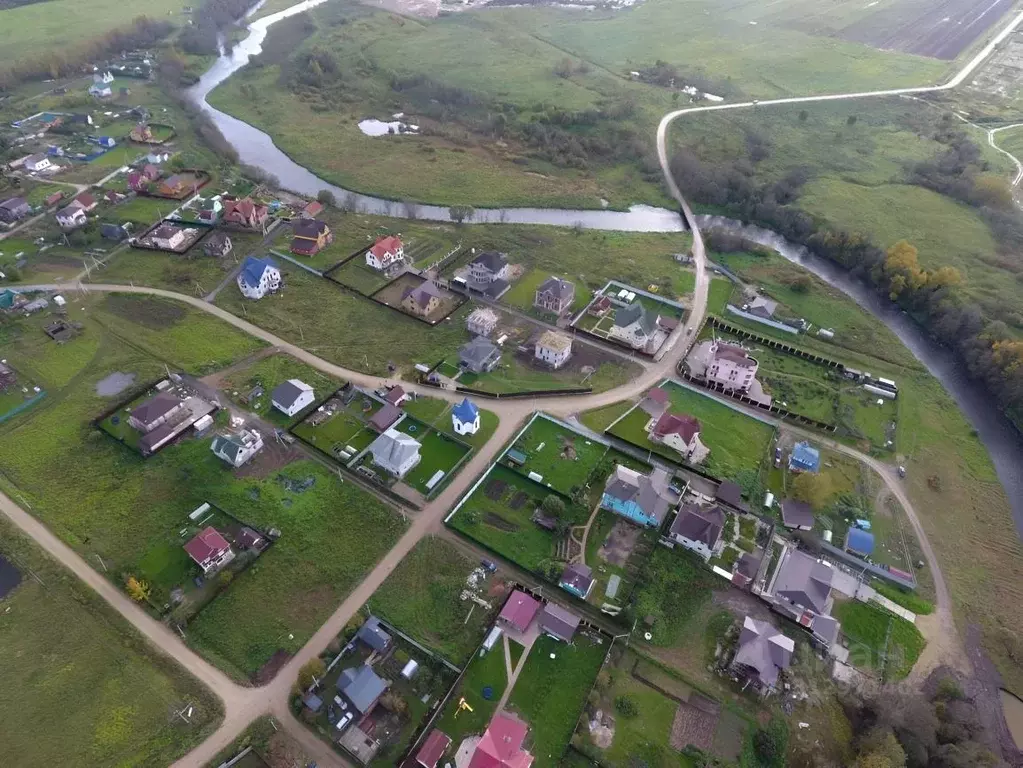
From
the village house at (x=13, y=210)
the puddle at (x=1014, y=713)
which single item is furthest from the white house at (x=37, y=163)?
the puddle at (x=1014, y=713)

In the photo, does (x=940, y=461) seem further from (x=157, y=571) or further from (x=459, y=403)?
(x=157, y=571)

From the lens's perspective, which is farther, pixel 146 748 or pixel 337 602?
pixel 337 602

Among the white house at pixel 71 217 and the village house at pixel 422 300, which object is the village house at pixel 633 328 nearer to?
the village house at pixel 422 300

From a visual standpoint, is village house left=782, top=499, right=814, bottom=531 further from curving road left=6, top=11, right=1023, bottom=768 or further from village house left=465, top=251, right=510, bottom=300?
village house left=465, top=251, right=510, bottom=300

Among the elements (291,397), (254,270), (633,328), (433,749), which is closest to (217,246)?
(254,270)

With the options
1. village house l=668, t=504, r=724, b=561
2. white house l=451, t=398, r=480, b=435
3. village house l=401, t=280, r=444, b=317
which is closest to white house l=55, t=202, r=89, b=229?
village house l=401, t=280, r=444, b=317

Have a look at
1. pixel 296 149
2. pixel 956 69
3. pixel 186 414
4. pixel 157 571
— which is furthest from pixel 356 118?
pixel 956 69
